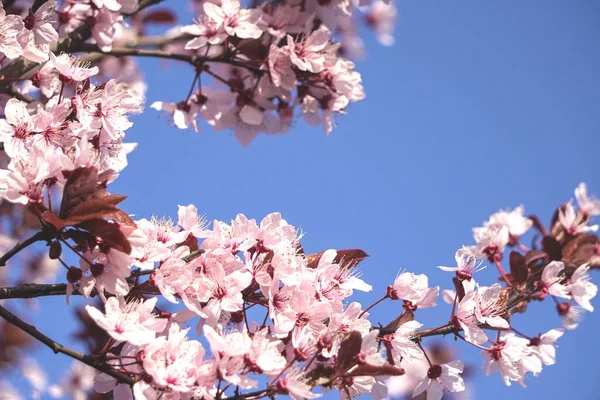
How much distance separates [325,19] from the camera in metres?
3.78

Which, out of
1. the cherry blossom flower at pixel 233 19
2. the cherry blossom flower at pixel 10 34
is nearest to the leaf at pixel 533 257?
the cherry blossom flower at pixel 233 19

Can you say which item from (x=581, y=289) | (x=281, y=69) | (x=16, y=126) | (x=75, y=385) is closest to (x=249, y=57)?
(x=281, y=69)

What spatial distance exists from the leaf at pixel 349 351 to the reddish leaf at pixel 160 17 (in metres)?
3.67

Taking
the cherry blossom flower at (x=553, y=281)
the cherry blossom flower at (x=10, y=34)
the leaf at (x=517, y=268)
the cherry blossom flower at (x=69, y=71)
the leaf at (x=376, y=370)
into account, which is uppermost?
the cherry blossom flower at (x=10, y=34)

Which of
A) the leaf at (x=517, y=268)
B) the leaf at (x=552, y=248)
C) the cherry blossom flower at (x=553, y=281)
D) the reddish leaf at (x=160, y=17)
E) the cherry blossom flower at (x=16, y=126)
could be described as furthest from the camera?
the reddish leaf at (x=160, y=17)

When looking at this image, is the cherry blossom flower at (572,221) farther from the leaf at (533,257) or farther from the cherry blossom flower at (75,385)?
the cherry blossom flower at (75,385)

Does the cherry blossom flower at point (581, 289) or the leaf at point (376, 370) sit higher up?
the cherry blossom flower at point (581, 289)

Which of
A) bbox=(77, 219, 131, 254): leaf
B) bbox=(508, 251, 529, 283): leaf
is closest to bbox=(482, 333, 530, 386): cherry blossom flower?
bbox=(508, 251, 529, 283): leaf

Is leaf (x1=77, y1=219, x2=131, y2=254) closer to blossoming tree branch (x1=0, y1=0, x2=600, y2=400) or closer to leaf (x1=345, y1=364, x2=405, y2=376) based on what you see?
blossoming tree branch (x1=0, y1=0, x2=600, y2=400)

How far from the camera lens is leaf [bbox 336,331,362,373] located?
2.06 metres

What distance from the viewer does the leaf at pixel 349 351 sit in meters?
2.06

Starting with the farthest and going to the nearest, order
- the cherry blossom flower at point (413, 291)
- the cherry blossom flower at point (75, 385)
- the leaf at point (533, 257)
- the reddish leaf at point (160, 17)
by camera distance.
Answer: the cherry blossom flower at point (75, 385)
the reddish leaf at point (160, 17)
the leaf at point (533, 257)
the cherry blossom flower at point (413, 291)

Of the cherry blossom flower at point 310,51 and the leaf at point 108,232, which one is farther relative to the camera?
the cherry blossom flower at point 310,51

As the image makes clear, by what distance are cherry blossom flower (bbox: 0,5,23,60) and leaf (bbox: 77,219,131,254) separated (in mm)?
953
